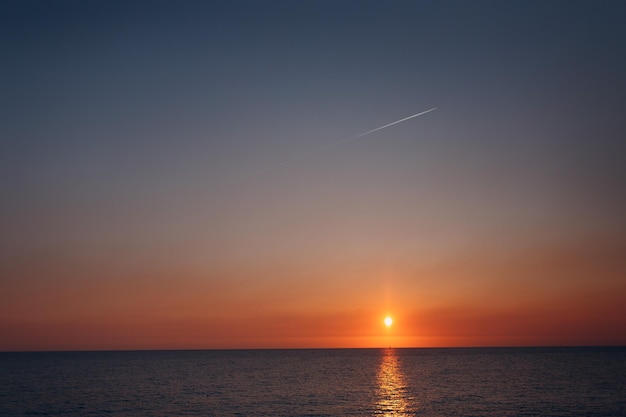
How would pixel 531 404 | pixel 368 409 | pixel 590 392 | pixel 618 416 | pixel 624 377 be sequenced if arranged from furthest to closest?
pixel 624 377 < pixel 590 392 < pixel 531 404 < pixel 368 409 < pixel 618 416

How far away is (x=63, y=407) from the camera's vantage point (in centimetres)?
7444

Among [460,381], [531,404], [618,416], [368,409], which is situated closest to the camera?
[618,416]

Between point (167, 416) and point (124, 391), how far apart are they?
33520 millimetres

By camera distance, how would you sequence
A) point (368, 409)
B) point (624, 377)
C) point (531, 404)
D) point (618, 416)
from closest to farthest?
1. point (618, 416)
2. point (368, 409)
3. point (531, 404)
4. point (624, 377)

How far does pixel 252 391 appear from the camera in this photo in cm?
9419

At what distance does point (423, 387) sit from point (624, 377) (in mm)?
55324

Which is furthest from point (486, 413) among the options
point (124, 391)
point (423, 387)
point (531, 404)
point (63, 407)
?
point (124, 391)

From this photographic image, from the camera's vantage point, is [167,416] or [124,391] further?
[124,391]

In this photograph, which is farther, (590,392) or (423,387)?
(423,387)

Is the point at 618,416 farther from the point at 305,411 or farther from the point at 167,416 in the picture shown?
the point at 167,416

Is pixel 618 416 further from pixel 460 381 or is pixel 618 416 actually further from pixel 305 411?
pixel 460 381

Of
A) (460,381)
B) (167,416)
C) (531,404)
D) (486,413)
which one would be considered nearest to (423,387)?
(460,381)

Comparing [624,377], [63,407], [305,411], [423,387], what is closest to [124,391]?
[63,407]

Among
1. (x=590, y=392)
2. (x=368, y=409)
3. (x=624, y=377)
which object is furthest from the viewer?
(x=624, y=377)
